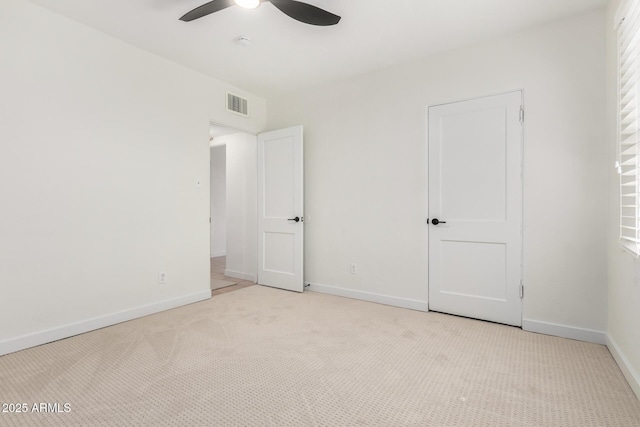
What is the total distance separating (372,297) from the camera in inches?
148

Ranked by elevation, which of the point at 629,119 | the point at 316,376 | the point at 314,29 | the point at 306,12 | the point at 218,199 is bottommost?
the point at 316,376

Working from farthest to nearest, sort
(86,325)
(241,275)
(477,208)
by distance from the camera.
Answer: (241,275)
(477,208)
(86,325)

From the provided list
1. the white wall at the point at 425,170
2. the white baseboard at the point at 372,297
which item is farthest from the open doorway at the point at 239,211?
the white baseboard at the point at 372,297

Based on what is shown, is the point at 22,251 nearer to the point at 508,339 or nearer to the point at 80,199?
the point at 80,199

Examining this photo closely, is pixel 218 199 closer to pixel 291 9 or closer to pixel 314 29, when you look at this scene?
pixel 314 29

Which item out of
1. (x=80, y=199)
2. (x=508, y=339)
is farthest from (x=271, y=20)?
(x=508, y=339)

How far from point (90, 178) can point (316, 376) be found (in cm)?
254

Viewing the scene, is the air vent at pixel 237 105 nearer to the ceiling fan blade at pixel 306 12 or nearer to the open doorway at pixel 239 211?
the open doorway at pixel 239 211

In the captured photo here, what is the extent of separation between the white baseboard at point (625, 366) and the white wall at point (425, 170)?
0.23 meters

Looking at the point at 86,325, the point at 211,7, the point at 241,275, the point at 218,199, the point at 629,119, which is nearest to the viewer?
the point at 629,119

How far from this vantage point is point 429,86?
11.1 ft

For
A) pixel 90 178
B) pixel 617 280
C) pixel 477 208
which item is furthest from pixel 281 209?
pixel 617 280

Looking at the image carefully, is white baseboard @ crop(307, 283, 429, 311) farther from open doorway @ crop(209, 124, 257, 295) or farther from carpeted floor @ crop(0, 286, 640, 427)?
open doorway @ crop(209, 124, 257, 295)

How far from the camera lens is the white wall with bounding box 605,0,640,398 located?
1.89m
